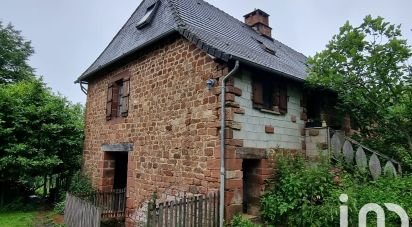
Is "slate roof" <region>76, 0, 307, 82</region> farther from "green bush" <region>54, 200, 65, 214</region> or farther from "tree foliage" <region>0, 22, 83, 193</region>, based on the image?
"green bush" <region>54, 200, 65, 214</region>

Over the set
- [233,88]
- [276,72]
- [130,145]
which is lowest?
[130,145]

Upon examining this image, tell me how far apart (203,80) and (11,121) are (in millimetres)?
7535

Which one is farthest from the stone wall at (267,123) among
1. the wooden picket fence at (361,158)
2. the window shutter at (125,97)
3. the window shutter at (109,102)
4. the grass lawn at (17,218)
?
the grass lawn at (17,218)

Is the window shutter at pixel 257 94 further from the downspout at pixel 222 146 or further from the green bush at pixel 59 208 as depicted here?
the green bush at pixel 59 208

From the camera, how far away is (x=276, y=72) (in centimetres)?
674

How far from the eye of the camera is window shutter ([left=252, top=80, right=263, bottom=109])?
22.3 ft

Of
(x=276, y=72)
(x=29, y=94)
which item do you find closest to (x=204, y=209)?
(x=276, y=72)

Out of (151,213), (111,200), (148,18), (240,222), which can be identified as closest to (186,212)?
(151,213)

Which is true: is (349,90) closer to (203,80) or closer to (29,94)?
(203,80)

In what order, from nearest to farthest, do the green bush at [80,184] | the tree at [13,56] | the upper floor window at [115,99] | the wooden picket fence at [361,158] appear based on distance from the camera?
the wooden picket fence at [361,158] → the upper floor window at [115,99] → the green bush at [80,184] → the tree at [13,56]

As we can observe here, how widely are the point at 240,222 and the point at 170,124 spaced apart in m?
2.87

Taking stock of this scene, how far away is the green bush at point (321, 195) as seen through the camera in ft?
18.4

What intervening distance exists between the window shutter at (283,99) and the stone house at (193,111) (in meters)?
0.03

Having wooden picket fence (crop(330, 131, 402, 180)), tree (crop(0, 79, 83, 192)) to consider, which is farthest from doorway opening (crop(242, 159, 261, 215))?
tree (crop(0, 79, 83, 192))
